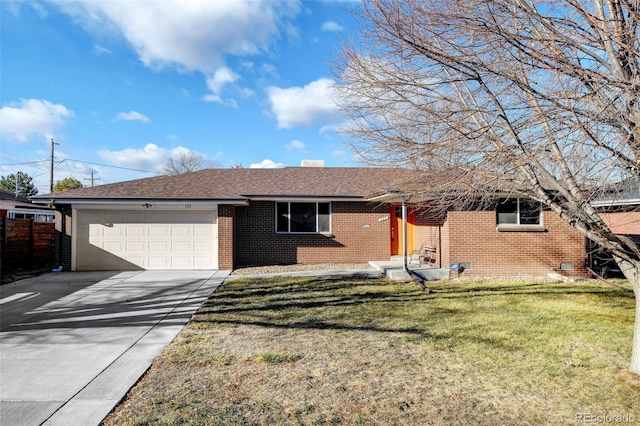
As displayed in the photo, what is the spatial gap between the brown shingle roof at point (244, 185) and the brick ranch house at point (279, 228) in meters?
0.04

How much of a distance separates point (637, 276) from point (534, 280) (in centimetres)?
738

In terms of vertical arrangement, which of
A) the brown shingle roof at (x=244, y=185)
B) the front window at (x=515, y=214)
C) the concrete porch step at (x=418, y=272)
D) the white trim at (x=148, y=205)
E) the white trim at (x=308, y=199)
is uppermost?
the brown shingle roof at (x=244, y=185)

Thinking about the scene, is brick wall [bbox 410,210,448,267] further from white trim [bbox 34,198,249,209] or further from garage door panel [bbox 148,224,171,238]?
garage door panel [bbox 148,224,171,238]

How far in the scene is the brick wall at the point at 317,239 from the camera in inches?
565

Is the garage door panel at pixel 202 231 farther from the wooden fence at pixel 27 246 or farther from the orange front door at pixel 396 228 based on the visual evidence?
the orange front door at pixel 396 228

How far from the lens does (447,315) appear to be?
22.6 ft

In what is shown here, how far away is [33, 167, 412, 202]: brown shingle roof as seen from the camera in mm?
12508

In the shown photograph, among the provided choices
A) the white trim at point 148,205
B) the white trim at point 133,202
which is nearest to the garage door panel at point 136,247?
the white trim at point 148,205

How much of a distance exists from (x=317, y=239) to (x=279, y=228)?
Answer: 1.56 meters

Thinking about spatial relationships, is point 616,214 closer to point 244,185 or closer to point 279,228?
point 279,228

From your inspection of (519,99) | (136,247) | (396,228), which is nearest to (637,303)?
(519,99)

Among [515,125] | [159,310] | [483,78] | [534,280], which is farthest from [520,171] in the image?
[534,280]

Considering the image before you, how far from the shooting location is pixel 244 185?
15359 millimetres

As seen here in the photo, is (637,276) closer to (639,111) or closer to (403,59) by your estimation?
(639,111)
